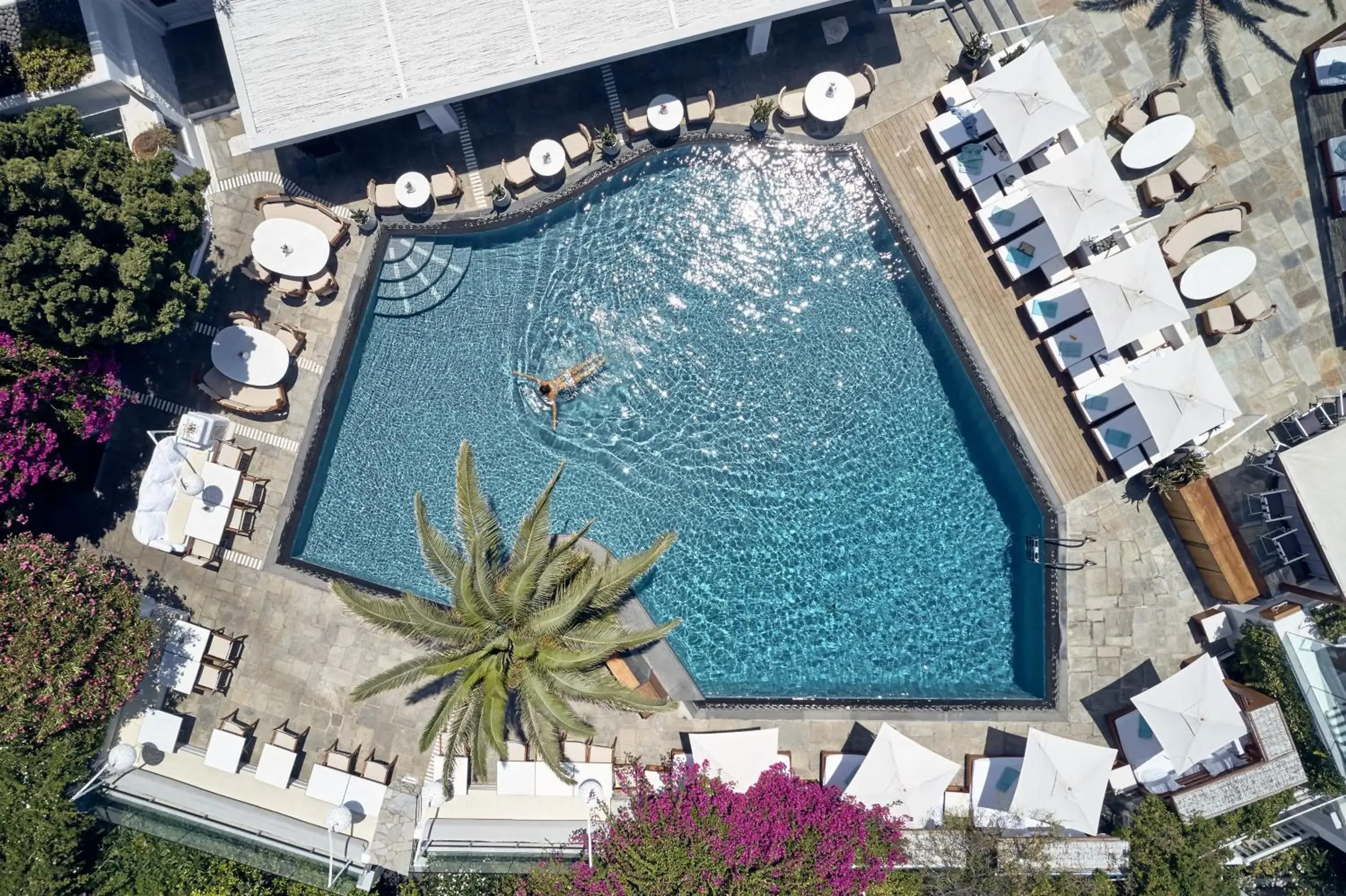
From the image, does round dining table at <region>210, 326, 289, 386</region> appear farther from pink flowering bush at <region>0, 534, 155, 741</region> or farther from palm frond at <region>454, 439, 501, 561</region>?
palm frond at <region>454, 439, 501, 561</region>

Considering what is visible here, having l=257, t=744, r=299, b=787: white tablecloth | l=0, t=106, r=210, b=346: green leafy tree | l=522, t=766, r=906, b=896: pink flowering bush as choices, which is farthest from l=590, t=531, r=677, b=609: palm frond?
l=0, t=106, r=210, b=346: green leafy tree

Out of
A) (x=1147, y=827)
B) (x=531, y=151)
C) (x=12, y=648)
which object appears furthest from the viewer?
(x=531, y=151)

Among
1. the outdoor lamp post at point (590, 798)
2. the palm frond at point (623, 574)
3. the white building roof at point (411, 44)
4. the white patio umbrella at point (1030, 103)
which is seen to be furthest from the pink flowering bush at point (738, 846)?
the white building roof at point (411, 44)

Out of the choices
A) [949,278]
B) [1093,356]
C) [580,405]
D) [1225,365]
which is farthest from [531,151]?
[1225,365]

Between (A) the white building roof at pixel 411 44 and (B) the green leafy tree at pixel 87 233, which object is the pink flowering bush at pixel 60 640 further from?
(A) the white building roof at pixel 411 44

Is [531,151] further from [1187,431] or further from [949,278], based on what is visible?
[1187,431]

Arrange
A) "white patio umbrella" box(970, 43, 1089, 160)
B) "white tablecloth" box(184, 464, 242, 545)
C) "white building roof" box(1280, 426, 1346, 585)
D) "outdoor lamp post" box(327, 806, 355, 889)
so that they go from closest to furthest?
1. "white building roof" box(1280, 426, 1346, 585)
2. "outdoor lamp post" box(327, 806, 355, 889)
3. "white patio umbrella" box(970, 43, 1089, 160)
4. "white tablecloth" box(184, 464, 242, 545)
